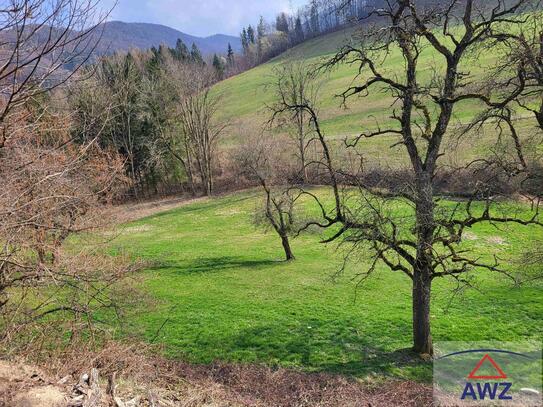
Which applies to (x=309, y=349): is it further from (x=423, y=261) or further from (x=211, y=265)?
(x=211, y=265)

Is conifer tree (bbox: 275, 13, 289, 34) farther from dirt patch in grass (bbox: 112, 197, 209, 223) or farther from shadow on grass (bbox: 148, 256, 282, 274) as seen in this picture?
shadow on grass (bbox: 148, 256, 282, 274)

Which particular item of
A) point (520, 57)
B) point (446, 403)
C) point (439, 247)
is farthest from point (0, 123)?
point (439, 247)

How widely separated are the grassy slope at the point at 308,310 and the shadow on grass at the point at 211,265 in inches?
2.4

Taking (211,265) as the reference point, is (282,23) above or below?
above

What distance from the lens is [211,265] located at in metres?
22.5

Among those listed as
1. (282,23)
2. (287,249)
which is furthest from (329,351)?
(282,23)

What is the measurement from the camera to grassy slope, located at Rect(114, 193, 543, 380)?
1241cm

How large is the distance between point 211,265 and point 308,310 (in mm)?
8294

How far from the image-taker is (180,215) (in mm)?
36219

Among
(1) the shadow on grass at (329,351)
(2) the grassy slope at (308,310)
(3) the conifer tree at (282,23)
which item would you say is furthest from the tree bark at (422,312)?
(3) the conifer tree at (282,23)

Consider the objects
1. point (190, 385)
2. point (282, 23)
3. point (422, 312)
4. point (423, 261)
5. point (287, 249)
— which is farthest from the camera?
point (282, 23)

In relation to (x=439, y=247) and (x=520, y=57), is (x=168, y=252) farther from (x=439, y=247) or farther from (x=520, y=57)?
(x=520, y=57)

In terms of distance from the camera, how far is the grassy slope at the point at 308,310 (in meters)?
12.4

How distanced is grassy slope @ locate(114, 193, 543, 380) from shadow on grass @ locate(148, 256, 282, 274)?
0.20 ft
